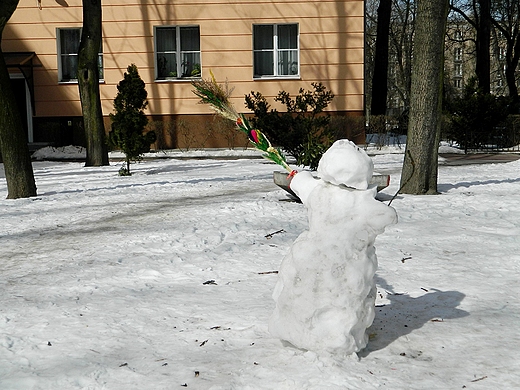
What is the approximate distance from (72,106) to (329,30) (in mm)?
8556

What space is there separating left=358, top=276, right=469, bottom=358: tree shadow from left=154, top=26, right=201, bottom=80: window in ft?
58.8

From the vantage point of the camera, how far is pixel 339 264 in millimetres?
4070

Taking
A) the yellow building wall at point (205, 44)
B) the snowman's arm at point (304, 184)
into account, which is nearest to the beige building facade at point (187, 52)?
the yellow building wall at point (205, 44)

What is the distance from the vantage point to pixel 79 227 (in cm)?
822

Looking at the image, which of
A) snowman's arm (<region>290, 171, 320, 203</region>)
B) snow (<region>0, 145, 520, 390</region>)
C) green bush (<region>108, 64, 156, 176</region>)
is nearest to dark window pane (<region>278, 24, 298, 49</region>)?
green bush (<region>108, 64, 156, 176</region>)

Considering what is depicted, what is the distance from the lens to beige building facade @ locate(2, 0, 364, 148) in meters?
22.0

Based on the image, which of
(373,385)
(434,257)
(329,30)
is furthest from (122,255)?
(329,30)

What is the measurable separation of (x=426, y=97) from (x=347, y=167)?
624 centimetres

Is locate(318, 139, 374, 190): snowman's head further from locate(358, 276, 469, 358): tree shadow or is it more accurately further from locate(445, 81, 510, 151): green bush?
locate(445, 81, 510, 151): green bush

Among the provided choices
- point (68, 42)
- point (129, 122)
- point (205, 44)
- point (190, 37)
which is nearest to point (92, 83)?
point (129, 122)

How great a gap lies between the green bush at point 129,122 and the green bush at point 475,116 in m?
9.74

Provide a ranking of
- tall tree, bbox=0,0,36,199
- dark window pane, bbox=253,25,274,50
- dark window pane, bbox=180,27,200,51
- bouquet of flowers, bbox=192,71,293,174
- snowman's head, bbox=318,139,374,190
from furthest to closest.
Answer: dark window pane, bbox=180,27,200,51
dark window pane, bbox=253,25,274,50
tall tree, bbox=0,0,36,199
bouquet of flowers, bbox=192,71,293,174
snowman's head, bbox=318,139,374,190

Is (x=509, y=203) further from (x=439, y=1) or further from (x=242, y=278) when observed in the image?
(x=242, y=278)

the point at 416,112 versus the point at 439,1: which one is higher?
the point at 439,1
